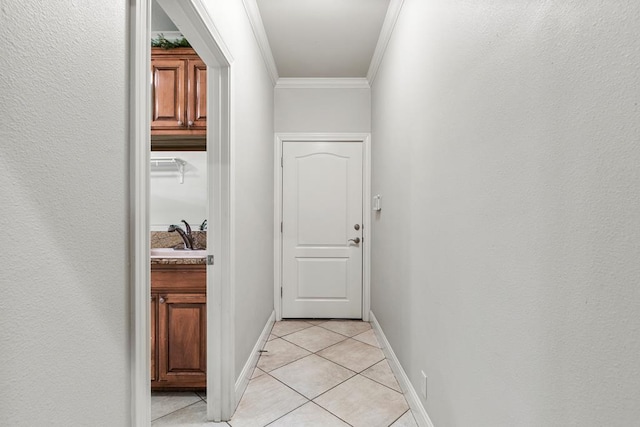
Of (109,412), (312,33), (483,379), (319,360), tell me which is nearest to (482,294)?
(483,379)

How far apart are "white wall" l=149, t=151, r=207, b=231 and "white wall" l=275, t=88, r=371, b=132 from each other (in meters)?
1.14

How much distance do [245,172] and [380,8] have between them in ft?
5.06

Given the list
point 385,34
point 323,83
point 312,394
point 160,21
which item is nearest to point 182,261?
point 312,394

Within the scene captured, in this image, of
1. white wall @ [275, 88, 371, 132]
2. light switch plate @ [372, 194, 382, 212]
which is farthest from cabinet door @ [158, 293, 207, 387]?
white wall @ [275, 88, 371, 132]

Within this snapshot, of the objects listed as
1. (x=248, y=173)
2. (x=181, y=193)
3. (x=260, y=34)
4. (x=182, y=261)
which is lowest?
(x=182, y=261)

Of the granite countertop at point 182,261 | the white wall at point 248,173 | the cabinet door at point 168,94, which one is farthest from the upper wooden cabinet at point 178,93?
the granite countertop at point 182,261

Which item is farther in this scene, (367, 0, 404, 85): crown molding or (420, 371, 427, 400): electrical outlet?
(367, 0, 404, 85): crown molding

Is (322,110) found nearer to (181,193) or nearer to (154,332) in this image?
(181,193)

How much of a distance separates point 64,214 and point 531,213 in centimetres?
110

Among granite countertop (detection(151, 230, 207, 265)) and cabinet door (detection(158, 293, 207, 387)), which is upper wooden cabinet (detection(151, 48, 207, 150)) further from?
cabinet door (detection(158, 293, 207, 387))

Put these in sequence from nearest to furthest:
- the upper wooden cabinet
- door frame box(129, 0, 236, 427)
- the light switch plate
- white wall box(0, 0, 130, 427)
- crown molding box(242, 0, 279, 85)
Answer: white wall box(0, 0, 130, 427)
door frame box(129, 0, 236, 427)
crown molding box(242, 0, 279, 85)
the upper wooden cabinet
the light switch plate

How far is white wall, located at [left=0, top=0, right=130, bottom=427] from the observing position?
0.58 m

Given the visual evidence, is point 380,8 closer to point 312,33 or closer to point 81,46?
point 312,33

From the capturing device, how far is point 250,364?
2.35 meters
